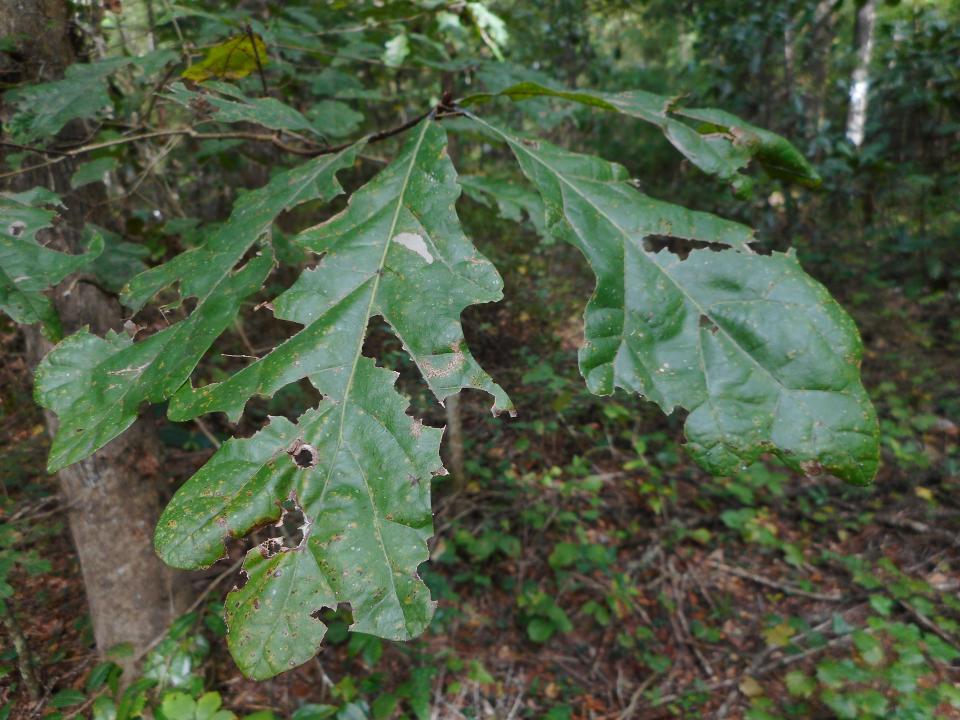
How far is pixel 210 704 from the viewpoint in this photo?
5.74ft

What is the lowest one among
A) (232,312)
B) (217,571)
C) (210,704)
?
(217,571)

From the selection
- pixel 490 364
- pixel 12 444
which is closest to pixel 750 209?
pixel 490 364

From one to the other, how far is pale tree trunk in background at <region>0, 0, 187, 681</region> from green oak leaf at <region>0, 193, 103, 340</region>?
0.41m

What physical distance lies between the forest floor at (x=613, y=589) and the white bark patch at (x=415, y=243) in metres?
1.56

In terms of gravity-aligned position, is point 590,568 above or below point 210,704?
below

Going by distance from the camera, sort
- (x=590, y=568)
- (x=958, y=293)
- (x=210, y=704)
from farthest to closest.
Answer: (x=958, y=293)
(x=590, y=568)
(x=210, y=704)

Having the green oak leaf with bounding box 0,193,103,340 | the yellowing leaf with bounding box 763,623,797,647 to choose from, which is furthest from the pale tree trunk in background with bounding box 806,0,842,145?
the green oak leaf with bounding box 0,193,103,340

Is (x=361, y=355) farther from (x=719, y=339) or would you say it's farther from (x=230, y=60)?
(x=230, y=60)

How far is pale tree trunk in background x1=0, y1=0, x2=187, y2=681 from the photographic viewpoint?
1659 millimetres

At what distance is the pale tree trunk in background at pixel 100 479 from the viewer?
5.44ft

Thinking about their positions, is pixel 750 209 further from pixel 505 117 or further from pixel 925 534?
pixel 925 534

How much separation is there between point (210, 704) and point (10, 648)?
844 mm

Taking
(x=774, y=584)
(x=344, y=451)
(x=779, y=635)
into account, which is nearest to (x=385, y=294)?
(x=344, y=451)

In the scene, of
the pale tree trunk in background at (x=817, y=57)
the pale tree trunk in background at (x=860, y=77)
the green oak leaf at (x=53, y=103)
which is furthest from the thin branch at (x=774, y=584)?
the pale tree trunk in background at (x=860, y=77)
